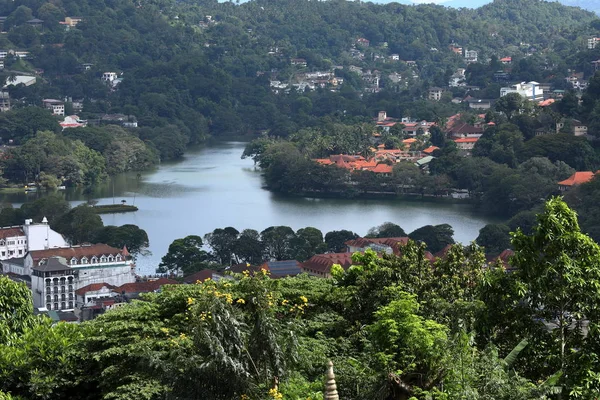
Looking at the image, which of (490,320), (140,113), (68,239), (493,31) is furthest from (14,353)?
(493,31)

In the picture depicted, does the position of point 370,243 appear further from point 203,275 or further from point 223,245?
point 203,275

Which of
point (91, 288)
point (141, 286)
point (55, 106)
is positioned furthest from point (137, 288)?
point (55, 106)

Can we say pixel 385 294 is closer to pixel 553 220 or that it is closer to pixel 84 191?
pixel 553 220

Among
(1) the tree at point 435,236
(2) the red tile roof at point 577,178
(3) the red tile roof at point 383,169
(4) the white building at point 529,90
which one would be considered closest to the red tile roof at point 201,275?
(1) the tree at point 435,236

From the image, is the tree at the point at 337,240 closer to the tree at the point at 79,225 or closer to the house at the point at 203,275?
the house at the point at 203,275

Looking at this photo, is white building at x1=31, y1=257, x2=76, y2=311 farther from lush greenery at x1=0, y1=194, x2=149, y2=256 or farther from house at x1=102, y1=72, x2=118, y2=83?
house at x1=102, y1=72, x2=118, y2=83

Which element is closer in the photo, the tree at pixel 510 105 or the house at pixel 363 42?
the tree at pixel 510 105

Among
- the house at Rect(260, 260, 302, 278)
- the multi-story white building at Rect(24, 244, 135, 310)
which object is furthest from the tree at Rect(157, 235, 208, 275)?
the house at Rect(260, 260, 302, 278)

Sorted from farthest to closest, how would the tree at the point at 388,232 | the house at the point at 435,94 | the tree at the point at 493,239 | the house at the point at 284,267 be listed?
the house at the point at 435,94 < the tree at the point at 388,232 < the tree at the point at 493,239 < the house at the point at 284,267
